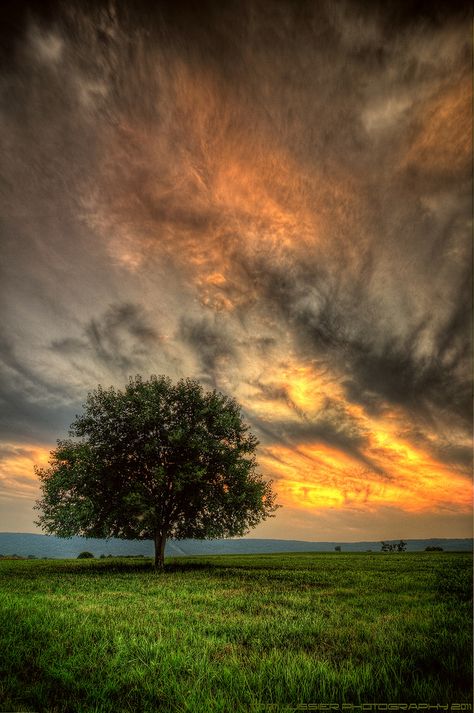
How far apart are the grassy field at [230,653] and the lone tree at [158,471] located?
50.4 feet

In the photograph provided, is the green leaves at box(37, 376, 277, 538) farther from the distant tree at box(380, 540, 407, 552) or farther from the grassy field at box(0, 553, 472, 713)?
the distant tree at box(380, 540, 407, 552)

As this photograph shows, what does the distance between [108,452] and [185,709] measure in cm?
2611

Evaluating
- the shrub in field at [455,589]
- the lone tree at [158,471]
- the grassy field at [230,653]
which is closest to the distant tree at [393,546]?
the lone tree at [158,471]

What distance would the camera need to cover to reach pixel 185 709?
4.70 m

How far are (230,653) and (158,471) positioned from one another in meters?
21.2

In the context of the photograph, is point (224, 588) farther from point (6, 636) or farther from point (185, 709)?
point (185, 709)

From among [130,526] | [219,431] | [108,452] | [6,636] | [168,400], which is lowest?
[130,526]

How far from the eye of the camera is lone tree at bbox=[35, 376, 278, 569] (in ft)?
89.9

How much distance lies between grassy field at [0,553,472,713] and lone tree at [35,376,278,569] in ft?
50.4

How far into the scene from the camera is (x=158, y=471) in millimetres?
27062

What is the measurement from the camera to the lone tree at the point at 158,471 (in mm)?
27391

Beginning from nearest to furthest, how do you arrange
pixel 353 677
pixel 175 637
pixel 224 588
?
pixel 353 677
pixel 175 637
pixel 224 588

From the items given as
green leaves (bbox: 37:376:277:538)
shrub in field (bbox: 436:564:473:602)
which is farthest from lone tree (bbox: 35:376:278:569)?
shrub in field (bbox: 436:564:473:602)

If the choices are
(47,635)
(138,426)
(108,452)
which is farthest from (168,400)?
(47,635)
